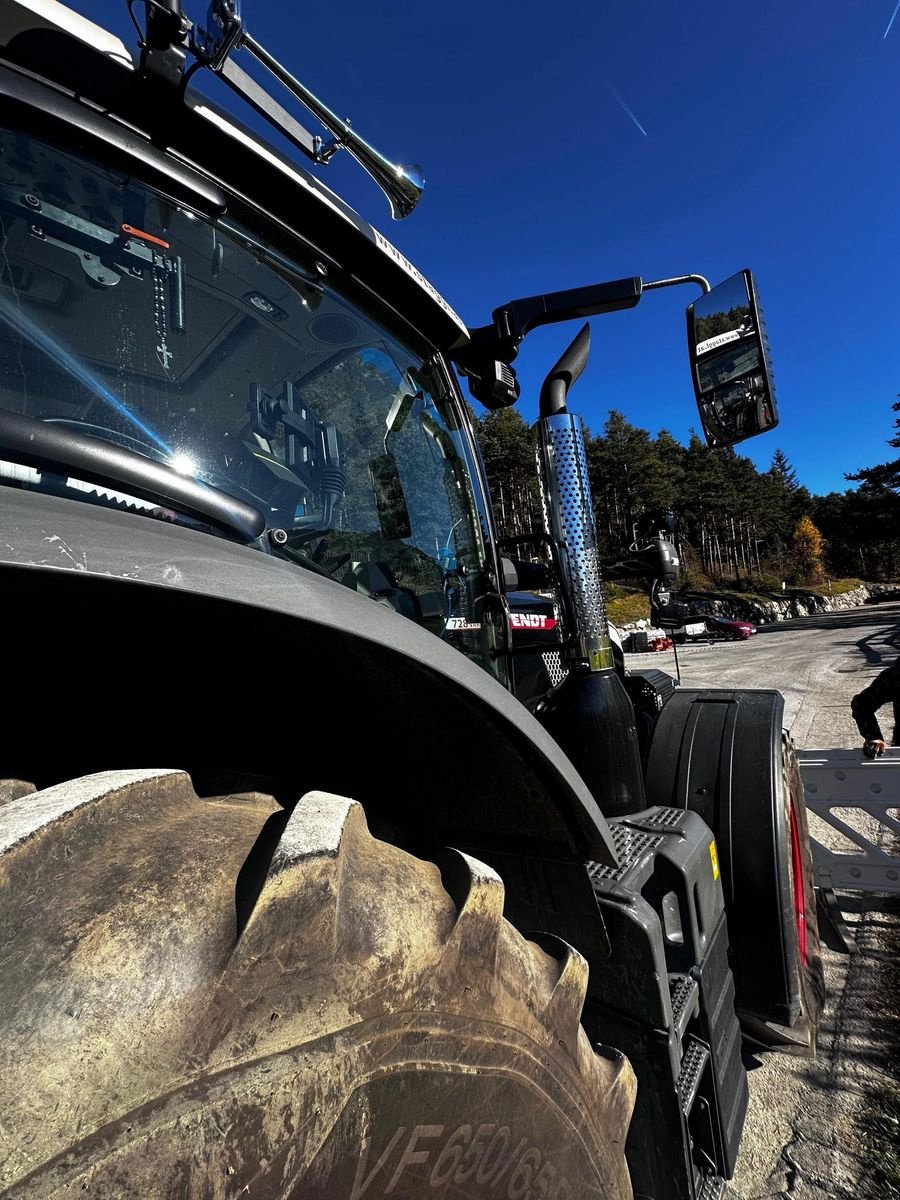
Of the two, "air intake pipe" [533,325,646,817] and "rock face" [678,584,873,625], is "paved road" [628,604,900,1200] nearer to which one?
"air intake pipe" [533,325,646,817]

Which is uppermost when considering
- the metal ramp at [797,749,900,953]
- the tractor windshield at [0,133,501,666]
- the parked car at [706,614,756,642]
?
the tractor windshield at [0,133,501,666]

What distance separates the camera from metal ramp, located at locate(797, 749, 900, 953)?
3.88 metres

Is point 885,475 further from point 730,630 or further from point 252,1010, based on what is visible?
point 252,1010

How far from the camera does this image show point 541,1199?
1.05 m

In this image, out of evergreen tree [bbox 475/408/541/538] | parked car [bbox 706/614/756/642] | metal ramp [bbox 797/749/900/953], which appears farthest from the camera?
evergreen tree [bbox 475/408/541/538]

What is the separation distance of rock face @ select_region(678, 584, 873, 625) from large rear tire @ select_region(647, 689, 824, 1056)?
39.5 metres

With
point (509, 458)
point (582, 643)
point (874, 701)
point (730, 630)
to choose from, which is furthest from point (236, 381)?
point (509, 458)

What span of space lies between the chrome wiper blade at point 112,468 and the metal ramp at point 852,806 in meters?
4.24

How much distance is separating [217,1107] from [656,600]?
6.43 ft

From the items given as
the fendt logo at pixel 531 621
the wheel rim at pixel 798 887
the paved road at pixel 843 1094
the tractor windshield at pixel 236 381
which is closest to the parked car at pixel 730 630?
the paved road at pixel 843 1094

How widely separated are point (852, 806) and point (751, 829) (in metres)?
2.54

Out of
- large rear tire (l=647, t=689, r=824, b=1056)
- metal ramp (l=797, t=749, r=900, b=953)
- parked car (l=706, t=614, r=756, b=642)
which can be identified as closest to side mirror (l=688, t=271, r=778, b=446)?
large rear tire (l=647, t=689, r=824, b=1056)

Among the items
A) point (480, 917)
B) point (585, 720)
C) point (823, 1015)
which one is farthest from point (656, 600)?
point (823, 1015)

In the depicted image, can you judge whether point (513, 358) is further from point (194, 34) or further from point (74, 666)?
point (74, 666)
